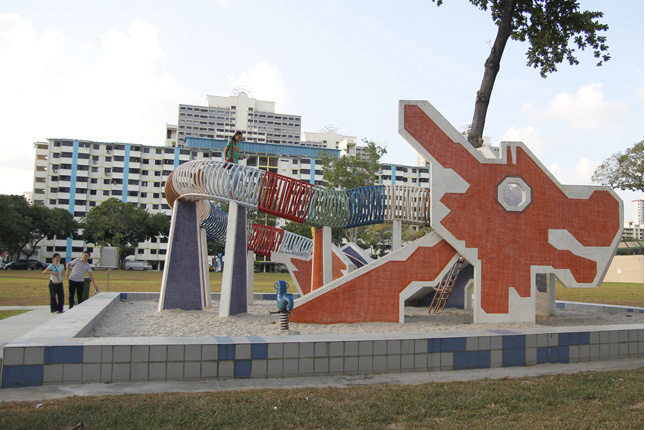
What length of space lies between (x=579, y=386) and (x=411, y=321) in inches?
264

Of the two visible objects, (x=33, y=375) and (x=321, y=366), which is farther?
(x=321, y=366)

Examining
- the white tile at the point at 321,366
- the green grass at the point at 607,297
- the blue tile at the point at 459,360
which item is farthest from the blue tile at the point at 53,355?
the green grass at the point at 607,297

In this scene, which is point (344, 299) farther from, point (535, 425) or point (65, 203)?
point (65, 203)

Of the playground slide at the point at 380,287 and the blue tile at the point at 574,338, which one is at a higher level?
the playground slide at the point at 380,287

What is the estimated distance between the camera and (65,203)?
275 feet

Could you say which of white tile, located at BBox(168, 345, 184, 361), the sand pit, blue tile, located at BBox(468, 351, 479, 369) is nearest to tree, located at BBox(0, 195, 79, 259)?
the sand pit

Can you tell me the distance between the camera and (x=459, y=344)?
861cm

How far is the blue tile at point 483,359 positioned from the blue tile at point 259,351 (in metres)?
3.43

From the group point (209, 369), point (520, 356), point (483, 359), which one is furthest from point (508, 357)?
point (209, 369)

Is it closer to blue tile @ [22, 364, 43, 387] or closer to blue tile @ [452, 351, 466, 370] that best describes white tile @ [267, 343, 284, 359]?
blue tile @ [452, 351, 466, 370]

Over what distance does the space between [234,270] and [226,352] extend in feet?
22.0

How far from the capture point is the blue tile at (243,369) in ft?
24.7

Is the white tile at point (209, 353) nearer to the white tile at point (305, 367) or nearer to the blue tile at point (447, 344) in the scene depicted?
the white tile at point (305, 367)

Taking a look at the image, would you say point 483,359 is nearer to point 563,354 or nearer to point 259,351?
point 563,354
